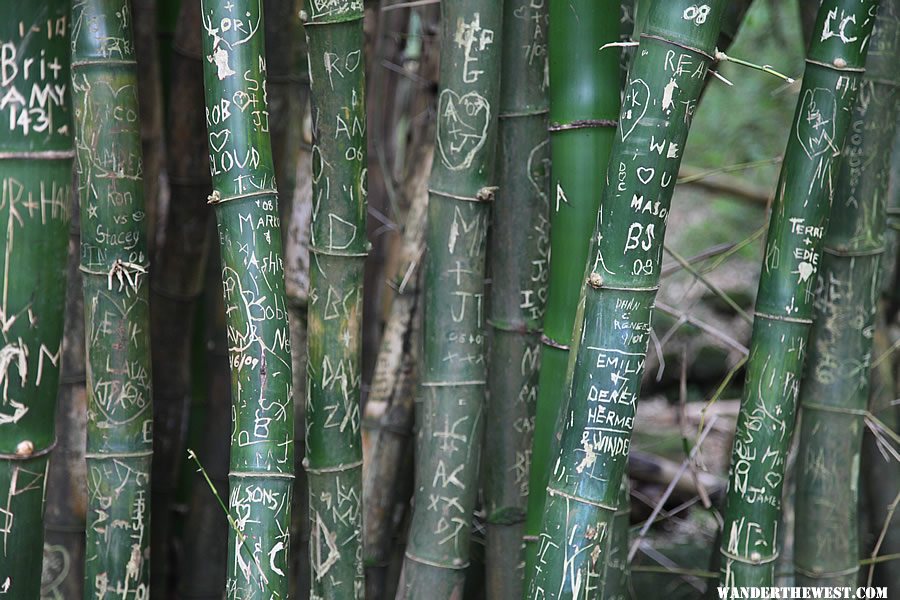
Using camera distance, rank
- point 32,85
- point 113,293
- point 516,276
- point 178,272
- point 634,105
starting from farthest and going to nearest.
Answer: point 178,272 → point 516,276 → point 113,293 → point 634,105 → point 32,85

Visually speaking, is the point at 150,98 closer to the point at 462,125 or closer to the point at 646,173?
the point at 462,125

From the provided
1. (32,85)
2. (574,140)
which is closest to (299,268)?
(574,140)

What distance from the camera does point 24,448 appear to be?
95cm

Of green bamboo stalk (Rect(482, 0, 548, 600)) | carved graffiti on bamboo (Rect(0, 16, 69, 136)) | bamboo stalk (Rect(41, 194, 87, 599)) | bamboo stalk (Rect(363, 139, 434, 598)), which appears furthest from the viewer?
bamboo stalk (Rect(363, 139, 434, 598))

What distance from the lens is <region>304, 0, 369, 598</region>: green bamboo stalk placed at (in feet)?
3.84

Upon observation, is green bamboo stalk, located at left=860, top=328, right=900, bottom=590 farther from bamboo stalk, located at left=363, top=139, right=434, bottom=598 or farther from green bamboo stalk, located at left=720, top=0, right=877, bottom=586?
bamboo stalk, located at left=363, top=139, right=434, bottom=598

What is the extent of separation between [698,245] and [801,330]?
2852mm

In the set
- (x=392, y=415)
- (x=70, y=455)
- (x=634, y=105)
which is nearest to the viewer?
(x=634, y=105)

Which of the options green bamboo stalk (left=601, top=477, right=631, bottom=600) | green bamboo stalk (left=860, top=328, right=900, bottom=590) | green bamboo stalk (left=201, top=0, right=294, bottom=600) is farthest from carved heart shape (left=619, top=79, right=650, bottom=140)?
green bamboo stalk (left=860, top=328, right=900, bottom=590)

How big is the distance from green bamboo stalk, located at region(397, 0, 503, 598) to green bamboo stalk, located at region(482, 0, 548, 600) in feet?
0.20

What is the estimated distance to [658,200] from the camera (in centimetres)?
103

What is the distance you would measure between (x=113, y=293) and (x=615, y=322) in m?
0.60

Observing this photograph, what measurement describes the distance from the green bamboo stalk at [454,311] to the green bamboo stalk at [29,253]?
0.46 m

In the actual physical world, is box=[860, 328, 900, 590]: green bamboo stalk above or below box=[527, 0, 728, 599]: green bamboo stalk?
below
